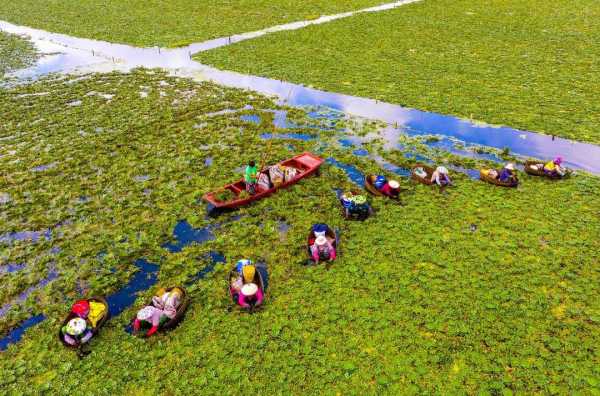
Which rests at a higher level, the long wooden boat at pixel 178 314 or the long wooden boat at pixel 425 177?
the long wooden boat at pixel 425 177

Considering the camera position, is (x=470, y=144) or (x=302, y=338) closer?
(x=302, y=338)

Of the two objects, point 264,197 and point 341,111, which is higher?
point 341,111

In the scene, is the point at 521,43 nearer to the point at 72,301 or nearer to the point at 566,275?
the point at 566,275

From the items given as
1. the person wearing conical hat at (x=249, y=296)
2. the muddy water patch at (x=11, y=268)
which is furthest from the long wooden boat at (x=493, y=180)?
the muddy water patch at (x=11, y=268)

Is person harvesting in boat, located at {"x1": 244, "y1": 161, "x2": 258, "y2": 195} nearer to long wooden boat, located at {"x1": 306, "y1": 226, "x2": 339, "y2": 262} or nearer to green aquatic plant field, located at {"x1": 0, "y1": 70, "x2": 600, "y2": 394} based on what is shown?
green aquatic plant field, located at {"x1": 0, "y1": 70, "x2": 600, "y2": 394}

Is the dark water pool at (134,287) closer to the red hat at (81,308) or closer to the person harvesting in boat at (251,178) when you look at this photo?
the red hat at (81,308)

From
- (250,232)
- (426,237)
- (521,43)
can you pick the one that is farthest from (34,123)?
(521,43)
